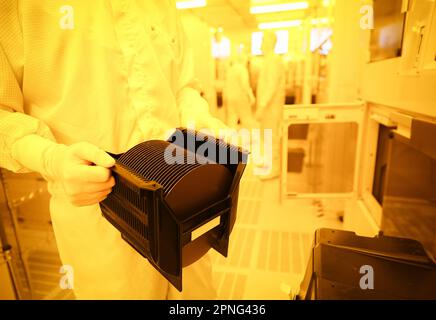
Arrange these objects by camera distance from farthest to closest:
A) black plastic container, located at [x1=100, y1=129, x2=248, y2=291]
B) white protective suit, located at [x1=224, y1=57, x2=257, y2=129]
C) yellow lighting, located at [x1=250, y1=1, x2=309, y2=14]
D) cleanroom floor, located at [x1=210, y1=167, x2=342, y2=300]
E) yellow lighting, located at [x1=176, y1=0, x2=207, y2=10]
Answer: yellow lighting, located at [x1=250, y1=1, x2=309, y2=14]
yellow lighting, located at [x1=176, y1=0, x2=207, y2=10]
white protective suit, located at [x1=224, y1=57, x2=257, y2=129]
cleanroom floor, located at [x1=210, y1=167, x2=342, y2=300]
black plastic container, located at [x1=100, y1=129, x2=248, y2=291]

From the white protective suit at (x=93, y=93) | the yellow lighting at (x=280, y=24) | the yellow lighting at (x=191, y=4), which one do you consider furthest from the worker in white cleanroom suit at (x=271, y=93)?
the yellow lighting at (x=280, y=24)

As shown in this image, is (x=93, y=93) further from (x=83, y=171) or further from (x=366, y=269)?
(x=366, y=269)

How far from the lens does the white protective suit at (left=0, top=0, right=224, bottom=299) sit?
0.65m

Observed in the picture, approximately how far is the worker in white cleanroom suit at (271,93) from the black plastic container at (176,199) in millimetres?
2552

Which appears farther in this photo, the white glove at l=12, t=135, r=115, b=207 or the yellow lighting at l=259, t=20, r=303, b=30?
the yellow lighting at l=259, t=20, r=303, b=30

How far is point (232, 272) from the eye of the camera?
1.65 metres

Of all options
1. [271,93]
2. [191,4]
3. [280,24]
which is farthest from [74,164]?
[280,24]

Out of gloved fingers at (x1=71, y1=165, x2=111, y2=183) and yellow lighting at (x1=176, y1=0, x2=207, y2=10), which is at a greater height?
yellow lighting at (x1=176, y1=0, x2=207, y2=10)

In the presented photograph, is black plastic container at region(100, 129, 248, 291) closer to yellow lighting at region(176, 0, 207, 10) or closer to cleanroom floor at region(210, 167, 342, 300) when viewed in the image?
cleanroom floor at region(210, 167, 342, 300)

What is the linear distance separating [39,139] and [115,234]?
34cm

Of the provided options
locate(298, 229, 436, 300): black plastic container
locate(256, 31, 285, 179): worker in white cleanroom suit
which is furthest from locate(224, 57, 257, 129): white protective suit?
A: locate(298, 229, 436, 300): black plastic container

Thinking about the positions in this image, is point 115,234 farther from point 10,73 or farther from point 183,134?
point 10,73

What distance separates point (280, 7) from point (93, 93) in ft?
15.9

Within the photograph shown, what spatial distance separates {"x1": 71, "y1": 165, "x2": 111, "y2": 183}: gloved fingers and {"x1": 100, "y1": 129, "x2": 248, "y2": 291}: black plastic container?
2 cm
